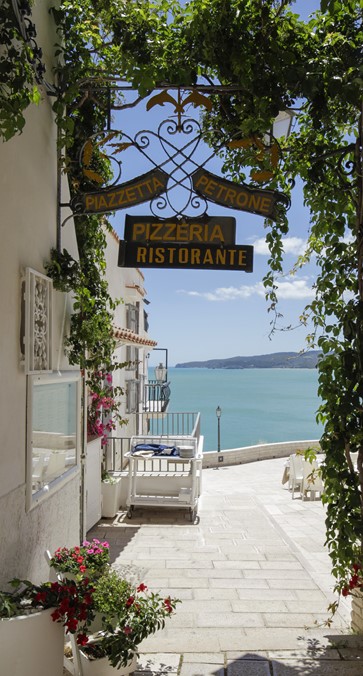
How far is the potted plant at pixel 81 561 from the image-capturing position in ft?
11.8

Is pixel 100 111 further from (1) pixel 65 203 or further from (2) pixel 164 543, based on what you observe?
(2) pixel 164 543

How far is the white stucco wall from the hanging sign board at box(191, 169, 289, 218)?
3.50 feet

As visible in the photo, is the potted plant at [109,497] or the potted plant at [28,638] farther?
the potted plant at [109,497]

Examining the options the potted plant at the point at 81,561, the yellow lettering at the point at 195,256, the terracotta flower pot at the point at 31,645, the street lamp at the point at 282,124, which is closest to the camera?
the terracotta flower pot at the point at 31,645

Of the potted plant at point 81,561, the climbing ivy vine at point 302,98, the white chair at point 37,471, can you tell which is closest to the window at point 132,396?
the climbing ivy vine at point 302,98

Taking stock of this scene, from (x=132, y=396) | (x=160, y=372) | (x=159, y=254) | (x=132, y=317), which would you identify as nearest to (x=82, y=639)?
(x=159, y=254)

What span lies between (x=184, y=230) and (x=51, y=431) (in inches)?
66.5

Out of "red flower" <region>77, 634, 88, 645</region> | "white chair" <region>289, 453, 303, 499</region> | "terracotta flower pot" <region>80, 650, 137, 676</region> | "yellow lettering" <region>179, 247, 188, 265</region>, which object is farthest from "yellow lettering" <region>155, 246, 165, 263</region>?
"white chair" <region>289, 453, 303, 499</region>

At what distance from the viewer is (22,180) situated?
3625 mm

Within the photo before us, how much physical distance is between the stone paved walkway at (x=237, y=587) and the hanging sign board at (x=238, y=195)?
2838mm

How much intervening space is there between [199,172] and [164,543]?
4856mm

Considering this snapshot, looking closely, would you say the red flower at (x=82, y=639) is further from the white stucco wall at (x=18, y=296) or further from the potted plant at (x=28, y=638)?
the white stucco wall at (x=18, y=296)

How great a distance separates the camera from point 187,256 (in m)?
3.92

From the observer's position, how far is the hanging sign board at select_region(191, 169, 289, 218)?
3951mm
